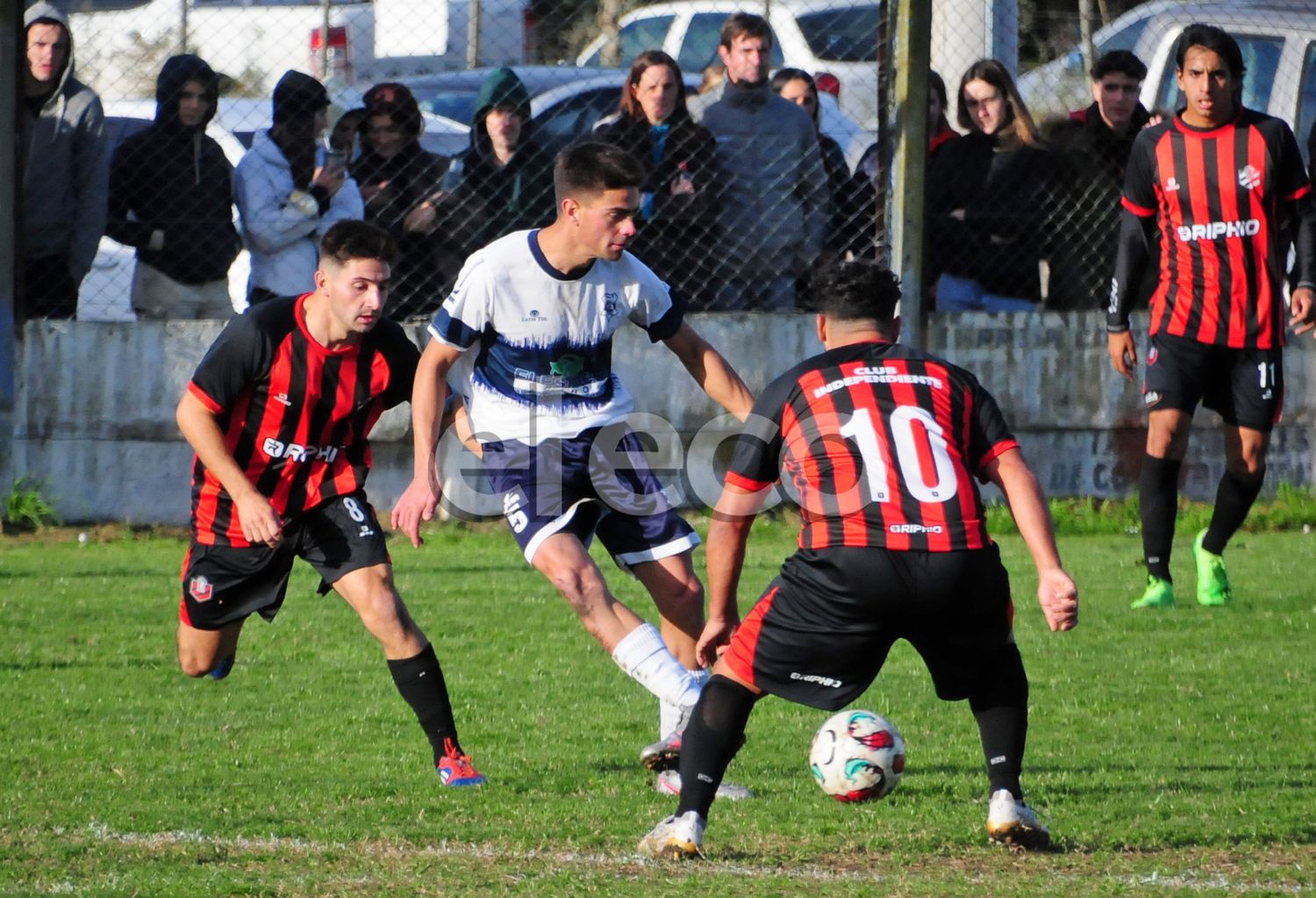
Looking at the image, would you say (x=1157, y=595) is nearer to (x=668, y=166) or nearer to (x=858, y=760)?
(x=668, y=166)

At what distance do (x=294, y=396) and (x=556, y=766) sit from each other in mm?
1383

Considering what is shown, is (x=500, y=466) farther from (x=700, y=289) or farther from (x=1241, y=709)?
(x=700, y=289)

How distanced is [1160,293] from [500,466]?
3.89 metres

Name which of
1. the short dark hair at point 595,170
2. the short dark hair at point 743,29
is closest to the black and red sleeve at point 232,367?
the short dark hair at point 595,170

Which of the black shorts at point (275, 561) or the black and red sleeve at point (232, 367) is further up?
the black and red sleeve at point (232, 367)

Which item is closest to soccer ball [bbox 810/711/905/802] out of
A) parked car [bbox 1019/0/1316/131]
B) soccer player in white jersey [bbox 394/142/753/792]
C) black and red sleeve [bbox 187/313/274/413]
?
soccer player in white jersey [bbox 394/142/753/792]

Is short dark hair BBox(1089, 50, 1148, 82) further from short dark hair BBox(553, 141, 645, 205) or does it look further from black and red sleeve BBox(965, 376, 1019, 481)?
black and red sleeve BBox(965, 376, 1019, 481)

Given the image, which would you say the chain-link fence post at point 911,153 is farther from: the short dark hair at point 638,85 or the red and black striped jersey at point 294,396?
the red and black striped jersey at point 294,396

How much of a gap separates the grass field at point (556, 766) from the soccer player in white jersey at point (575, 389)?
0.63 metres

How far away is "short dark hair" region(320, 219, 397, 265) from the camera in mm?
5496

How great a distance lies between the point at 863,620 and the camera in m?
4.39

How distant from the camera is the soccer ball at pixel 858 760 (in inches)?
183

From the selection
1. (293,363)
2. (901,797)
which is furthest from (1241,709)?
(293,363)

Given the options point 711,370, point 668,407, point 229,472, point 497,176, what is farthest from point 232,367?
point 668,407
